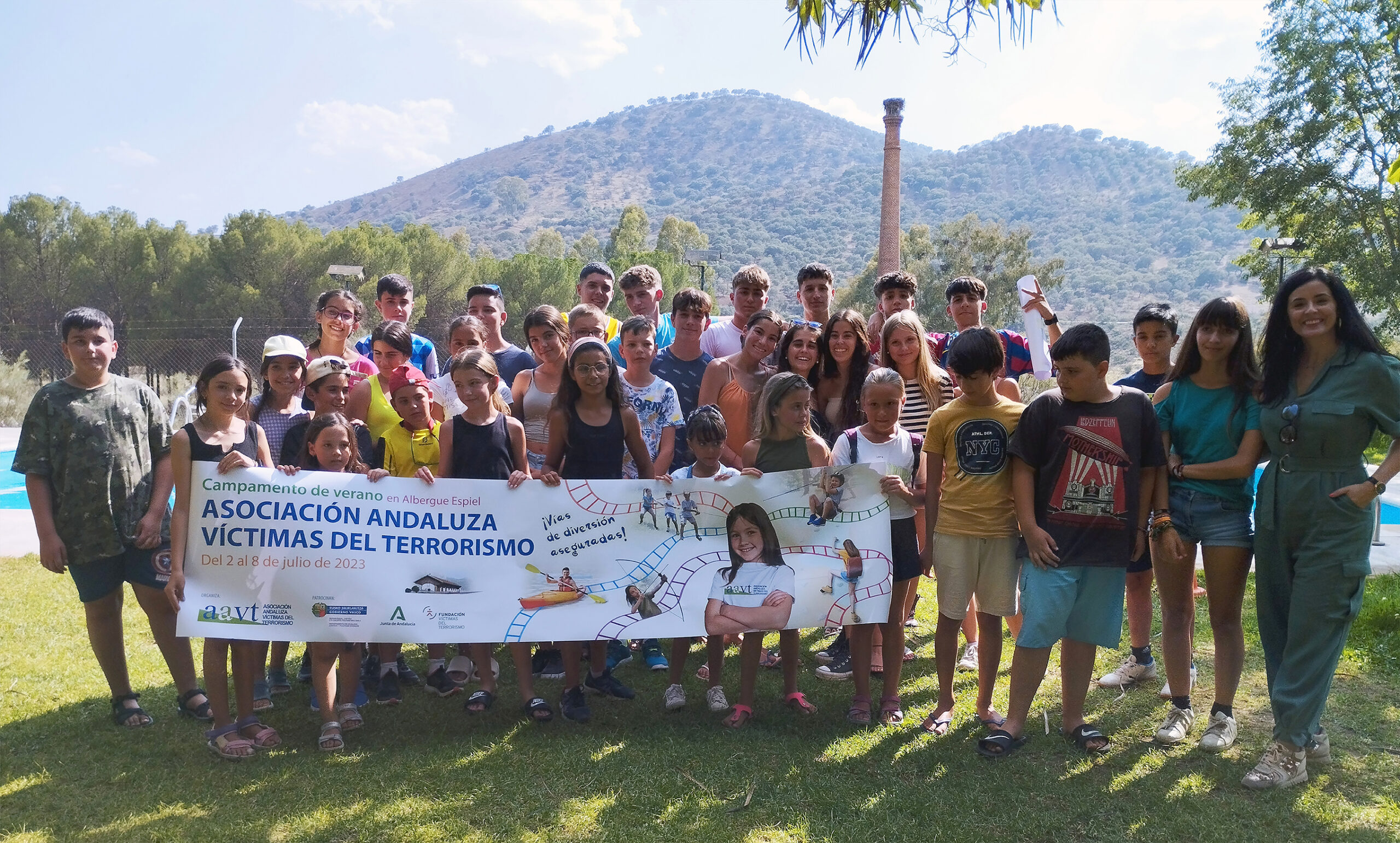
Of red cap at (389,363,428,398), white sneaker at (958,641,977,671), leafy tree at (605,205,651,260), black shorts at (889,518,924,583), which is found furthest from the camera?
leafy tree at (605,205,651,260)

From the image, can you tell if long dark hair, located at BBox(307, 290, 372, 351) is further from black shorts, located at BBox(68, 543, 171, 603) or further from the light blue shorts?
the light blue shorts

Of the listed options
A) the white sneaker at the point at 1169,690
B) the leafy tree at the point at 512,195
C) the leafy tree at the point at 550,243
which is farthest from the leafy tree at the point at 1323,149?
the leafy tree at the point at 512,195

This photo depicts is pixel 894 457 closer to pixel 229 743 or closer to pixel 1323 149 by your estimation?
pixel 229 743

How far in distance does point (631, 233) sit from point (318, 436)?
66549 millimetres

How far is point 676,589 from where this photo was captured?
417cm

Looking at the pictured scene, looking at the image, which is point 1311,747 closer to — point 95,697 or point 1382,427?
point 1382,427

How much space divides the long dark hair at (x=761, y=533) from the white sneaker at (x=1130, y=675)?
191 cm

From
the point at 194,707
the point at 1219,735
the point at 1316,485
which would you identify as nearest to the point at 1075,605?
the point at 1219,735

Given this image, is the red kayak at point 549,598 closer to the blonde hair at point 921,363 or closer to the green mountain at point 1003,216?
the blonde hair at point 921,363

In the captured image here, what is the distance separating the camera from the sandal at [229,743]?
378 cm

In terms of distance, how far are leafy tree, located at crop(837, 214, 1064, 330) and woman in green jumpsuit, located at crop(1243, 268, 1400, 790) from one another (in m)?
45.7

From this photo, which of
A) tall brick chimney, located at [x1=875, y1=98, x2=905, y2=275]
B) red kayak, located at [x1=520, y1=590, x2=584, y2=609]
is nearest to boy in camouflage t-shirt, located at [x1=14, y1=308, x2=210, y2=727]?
red kayak, located at [x1=520, y1=590, x2=584, y2=609]

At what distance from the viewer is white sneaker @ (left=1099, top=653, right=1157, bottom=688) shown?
4.69 metres

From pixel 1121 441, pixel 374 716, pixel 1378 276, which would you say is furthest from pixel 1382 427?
pixel 1378 276
